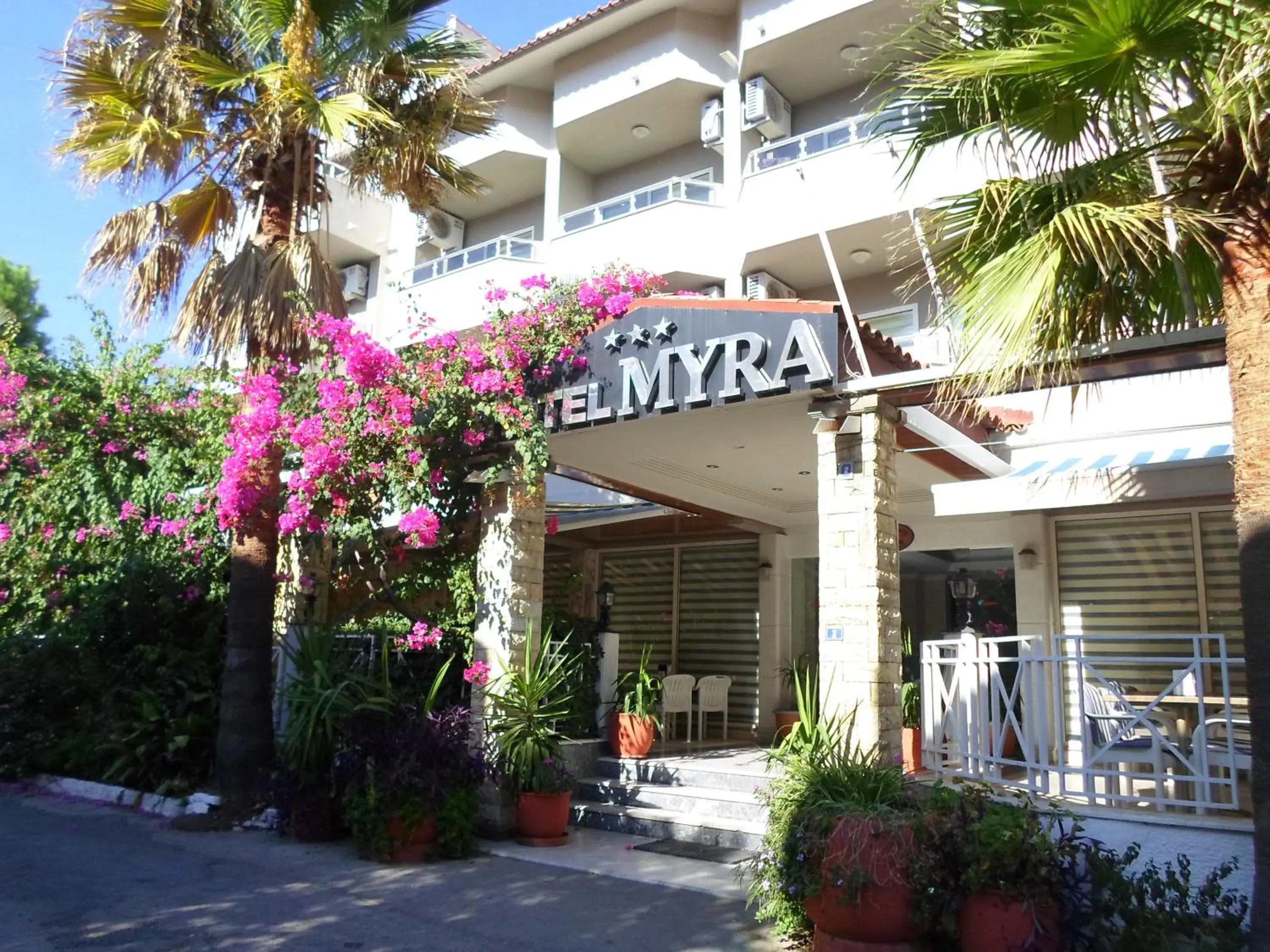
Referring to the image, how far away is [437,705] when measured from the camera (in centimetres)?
1003

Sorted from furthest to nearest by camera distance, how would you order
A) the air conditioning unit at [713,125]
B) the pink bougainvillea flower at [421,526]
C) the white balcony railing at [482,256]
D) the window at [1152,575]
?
the white balcony railing at [482,256]
the air conditioning unit at [713,125]
the window at [1152,575]
the pink bougainvillea flower at [421,526]

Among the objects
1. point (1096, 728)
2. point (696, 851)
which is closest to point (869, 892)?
point (696, 851)

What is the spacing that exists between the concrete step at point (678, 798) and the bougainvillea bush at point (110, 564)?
4.68 meters

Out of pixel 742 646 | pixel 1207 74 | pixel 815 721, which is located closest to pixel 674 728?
pixel 742 646

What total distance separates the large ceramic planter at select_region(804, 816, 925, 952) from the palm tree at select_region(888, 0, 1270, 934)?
183 cm

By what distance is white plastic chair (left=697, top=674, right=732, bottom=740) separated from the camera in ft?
45.1

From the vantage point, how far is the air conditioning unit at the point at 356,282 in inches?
931

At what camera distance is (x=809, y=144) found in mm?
15945

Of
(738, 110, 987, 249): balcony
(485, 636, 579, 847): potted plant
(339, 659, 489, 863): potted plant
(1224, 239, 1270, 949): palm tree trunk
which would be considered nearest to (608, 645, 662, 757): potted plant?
(485, 636, 579, 847): potted plant

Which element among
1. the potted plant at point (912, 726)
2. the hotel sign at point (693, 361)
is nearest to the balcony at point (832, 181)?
the hotel sign at point (693, 361)

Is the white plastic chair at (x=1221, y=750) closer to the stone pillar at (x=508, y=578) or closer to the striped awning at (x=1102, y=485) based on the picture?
the striped awning at (x=1102, y=485)

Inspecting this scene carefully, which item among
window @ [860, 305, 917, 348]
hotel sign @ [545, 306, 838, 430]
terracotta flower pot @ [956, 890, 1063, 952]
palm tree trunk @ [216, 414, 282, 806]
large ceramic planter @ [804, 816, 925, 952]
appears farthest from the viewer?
window @ [860, 305, 917, 348]

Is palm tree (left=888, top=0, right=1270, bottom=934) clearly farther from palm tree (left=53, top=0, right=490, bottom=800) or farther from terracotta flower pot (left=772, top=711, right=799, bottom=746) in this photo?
terracotta flower pot (left=772, top=711, right=799, bottom=746)

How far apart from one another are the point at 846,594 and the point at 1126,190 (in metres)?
3.56
